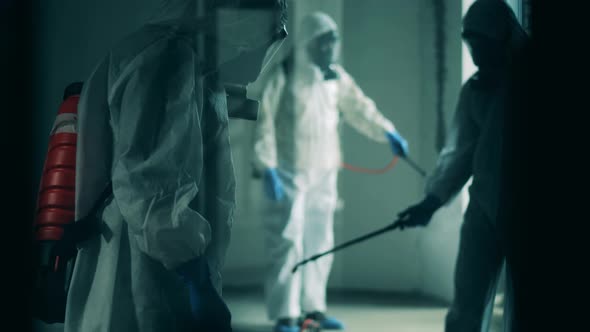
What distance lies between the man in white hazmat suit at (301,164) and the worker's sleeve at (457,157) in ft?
2.97

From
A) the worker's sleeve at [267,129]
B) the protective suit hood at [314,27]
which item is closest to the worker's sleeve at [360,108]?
the protective suit hood at [314,27]

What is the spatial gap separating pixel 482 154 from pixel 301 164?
1214mm

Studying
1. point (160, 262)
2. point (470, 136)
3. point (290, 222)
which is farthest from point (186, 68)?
point (290, 222)

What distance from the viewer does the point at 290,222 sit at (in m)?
2.55

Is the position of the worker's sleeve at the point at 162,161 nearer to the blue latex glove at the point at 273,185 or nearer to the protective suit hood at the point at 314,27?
the blue latex glove at the point at 273,185

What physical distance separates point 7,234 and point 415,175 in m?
2.35

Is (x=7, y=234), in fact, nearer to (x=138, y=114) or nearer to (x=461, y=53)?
(x=138, y=114)

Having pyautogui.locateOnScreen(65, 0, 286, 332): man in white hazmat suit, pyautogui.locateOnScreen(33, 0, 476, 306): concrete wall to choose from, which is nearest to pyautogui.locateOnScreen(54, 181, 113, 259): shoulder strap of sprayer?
pyautogui.locateOnScreen(65, 0, 286, 332): man in white hazmat suit

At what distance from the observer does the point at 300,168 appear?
2623 millimetres

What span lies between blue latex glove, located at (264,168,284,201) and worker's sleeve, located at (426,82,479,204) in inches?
33.8

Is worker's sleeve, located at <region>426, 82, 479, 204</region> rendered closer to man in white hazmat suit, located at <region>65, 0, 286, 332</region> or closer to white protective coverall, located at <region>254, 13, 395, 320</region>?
man in white hazmat suit, located at <region>65, 0, 286, 332</region>

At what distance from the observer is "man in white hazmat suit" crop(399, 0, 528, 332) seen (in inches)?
57.6

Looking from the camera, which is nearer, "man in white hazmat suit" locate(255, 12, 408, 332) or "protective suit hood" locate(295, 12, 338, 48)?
"man in white hazmat suit" locate(255, 12, 408, 332)

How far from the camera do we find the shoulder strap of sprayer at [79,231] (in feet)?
3.47
